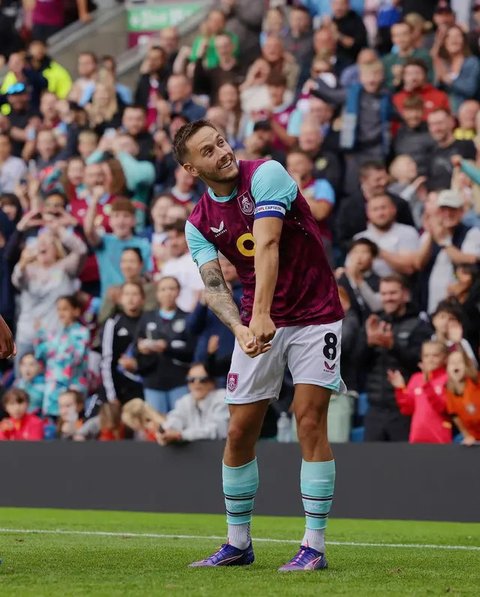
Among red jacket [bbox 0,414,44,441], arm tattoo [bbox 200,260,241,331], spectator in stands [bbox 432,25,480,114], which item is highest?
spectator in stands [bbox 432,25,480,114]

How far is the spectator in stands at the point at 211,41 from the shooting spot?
59.4 ft

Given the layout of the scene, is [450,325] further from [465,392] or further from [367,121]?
[367,121]

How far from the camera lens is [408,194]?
46.6 ft

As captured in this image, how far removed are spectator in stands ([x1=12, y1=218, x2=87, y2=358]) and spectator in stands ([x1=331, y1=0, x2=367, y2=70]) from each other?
4.09 metres

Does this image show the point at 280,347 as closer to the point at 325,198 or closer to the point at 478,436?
the point at 478,436

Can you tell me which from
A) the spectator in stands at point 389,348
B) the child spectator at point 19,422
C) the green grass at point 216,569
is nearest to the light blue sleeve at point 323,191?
the spectator in stands at point 389,348

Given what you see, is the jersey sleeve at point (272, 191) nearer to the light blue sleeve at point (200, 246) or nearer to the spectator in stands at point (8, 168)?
the light blue sleeve at point (200, 246)

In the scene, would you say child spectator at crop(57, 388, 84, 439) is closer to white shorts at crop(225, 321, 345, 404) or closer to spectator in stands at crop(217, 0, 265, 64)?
spectator in stands at crop(217, 0, 265, 64)

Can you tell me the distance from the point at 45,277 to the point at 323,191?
320 centimetres

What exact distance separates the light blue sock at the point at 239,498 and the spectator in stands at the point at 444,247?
233 inches

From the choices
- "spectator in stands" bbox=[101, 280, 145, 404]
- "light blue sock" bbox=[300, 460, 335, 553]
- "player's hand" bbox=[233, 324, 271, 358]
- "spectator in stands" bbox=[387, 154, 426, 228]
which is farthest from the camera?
"spectator in stands" bbox=[101, 280, 145, 404]

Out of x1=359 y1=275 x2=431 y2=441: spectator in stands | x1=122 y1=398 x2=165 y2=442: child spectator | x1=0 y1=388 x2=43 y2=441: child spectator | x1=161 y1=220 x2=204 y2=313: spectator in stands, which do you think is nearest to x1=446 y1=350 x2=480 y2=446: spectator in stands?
x1=359 y1=275 x2=431 y2=441: spectator in stands

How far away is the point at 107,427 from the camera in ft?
45.5

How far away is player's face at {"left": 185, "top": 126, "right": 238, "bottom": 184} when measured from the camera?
731 cm
